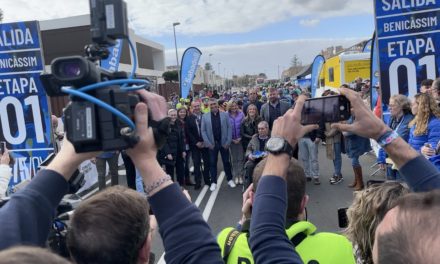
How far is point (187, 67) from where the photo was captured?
1539cm

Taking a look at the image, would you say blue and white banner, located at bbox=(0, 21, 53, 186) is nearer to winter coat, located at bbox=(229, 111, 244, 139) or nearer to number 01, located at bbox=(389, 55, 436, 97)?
winter coat, located at bbox=(229, 111, 244, 139)

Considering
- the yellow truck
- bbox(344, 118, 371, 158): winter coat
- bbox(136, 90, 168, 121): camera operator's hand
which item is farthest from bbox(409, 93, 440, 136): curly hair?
the yellow truck

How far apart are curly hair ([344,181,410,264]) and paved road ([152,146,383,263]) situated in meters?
3.46

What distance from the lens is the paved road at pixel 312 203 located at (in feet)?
19.4

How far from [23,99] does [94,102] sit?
5224 mm

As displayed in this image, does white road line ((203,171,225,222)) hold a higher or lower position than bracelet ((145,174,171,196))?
lower

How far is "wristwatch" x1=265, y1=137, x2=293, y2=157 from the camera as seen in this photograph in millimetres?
1534

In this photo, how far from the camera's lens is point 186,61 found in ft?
50.4

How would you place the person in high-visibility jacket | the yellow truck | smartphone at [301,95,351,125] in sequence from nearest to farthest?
the person in high-visibility jacket < smartphone at [301,95,351,125] < the yellow truck

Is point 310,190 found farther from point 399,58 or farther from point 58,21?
point 58,21

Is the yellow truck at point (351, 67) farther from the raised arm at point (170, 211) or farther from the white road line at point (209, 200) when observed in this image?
the raised arm at point (170, 211)

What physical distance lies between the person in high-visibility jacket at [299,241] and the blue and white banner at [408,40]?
4041 mm

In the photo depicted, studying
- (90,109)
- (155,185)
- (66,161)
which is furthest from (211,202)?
(90,109)

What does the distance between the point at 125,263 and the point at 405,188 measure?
1.43 metres
